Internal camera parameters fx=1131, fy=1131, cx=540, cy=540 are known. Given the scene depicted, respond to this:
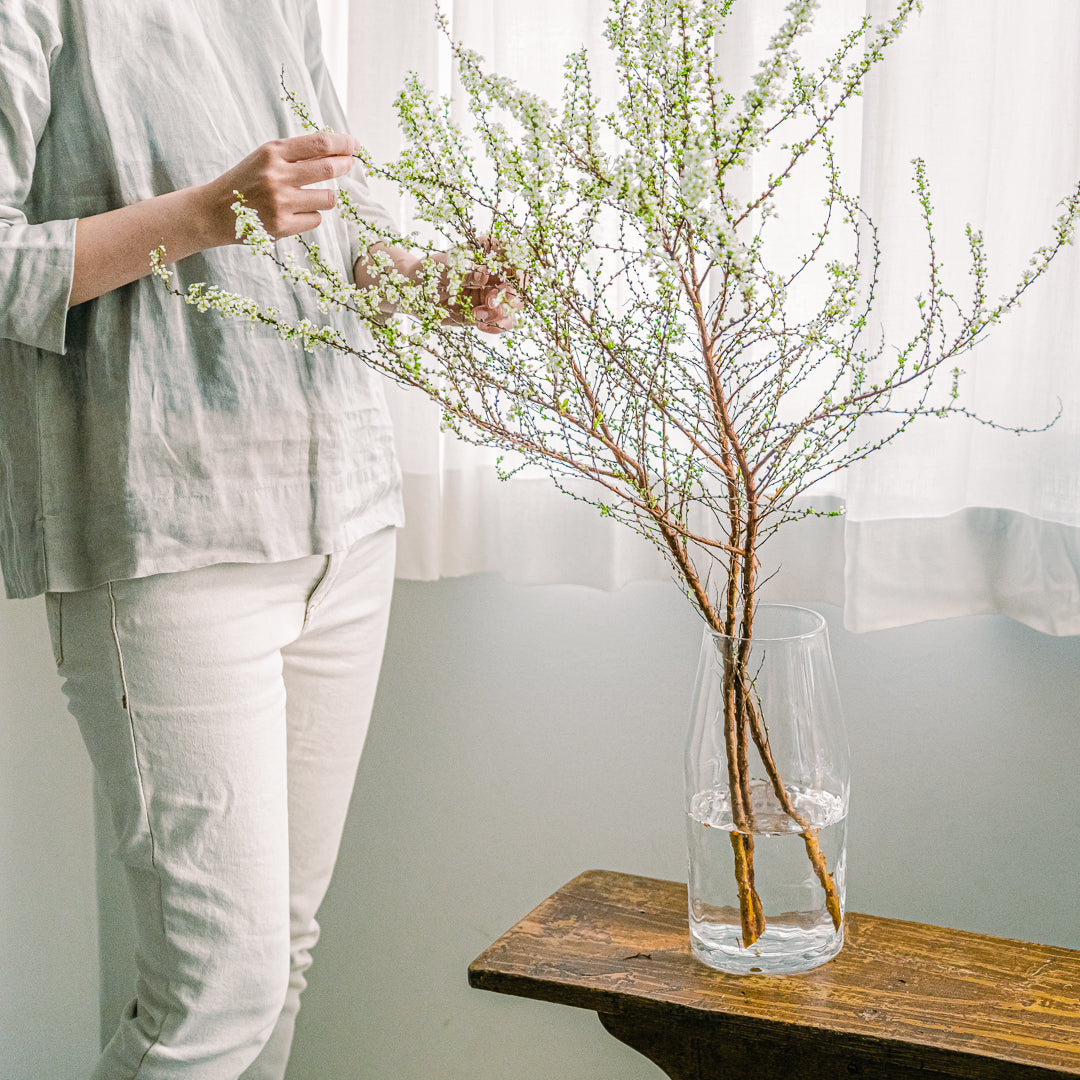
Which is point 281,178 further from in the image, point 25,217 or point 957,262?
point 957,262

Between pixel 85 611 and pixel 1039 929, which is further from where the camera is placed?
pixel 1039 929

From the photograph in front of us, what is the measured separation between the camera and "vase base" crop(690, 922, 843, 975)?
2.94 ft

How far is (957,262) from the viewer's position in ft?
3.82

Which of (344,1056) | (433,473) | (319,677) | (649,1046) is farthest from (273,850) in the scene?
(344,1056)

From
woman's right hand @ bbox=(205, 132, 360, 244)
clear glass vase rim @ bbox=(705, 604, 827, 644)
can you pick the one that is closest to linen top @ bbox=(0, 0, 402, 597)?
woman's right hand @ bbox=(205, 132, 360, 244)

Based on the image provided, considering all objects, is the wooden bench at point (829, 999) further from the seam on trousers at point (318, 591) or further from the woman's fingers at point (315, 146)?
the woman's fingers at point (315, 146)

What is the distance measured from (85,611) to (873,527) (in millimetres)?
790

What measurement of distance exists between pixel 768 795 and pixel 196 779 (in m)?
0.48

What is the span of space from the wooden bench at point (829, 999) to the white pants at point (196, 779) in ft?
0.74

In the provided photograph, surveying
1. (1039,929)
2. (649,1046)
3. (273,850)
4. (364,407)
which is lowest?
(1039,929)

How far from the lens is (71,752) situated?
157 cm

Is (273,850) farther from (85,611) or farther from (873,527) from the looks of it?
(873,527)

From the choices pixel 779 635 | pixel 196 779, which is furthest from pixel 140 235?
pixel 779 635

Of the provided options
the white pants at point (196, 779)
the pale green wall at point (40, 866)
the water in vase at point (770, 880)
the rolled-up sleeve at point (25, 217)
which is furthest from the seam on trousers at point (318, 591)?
the pale green wall at point (40, 866)
